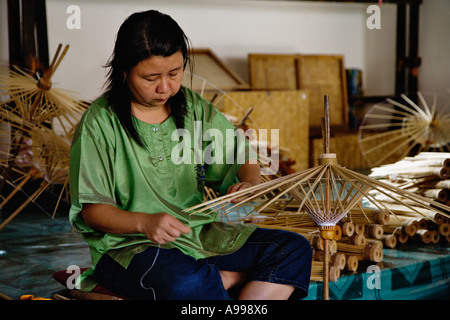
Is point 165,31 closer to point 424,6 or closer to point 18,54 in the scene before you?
point 18,54

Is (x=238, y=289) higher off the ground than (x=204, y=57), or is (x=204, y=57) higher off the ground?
(x=204, y=57)

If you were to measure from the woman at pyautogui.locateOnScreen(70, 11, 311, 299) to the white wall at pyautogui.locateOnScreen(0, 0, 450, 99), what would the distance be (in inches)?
139

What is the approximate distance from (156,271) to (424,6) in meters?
5.77

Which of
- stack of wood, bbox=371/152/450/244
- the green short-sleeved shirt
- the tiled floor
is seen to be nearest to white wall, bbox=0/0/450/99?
the tiled floor

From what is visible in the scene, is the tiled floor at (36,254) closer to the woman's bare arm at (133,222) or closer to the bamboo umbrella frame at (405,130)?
the woman's bare arm at (133,222)

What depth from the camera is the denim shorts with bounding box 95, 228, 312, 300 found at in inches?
59.0

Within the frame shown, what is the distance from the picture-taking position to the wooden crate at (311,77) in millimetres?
5926

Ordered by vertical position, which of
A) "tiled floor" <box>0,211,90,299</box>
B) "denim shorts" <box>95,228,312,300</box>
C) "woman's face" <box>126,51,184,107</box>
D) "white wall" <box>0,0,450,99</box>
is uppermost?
"white wall" <box>0,0,450,99</box>

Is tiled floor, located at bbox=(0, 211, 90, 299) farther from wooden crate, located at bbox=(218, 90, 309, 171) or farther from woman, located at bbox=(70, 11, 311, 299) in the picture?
wooden crate, located at bbox=(218, 90, 309, 171)

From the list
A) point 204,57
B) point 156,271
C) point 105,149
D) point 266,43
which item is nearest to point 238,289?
point 156,271

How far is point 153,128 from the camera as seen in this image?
168 centimetres

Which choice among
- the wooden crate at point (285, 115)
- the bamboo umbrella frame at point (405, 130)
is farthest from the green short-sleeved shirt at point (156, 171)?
the wooden crate at point (285, 115)

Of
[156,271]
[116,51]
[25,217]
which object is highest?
[116,51]

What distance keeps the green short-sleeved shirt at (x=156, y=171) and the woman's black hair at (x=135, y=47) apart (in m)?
0.03
